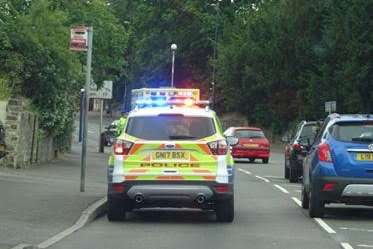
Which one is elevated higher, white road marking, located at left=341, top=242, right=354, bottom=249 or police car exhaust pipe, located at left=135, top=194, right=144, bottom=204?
→ police car exhaust pipe, located at left=135, top=194, right=144, bottom=204

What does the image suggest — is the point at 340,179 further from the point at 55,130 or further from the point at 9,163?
the point at 55,130

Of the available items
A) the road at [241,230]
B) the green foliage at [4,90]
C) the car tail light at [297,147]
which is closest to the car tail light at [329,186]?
the road at [241,230]

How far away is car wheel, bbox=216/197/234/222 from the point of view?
45.1 ft

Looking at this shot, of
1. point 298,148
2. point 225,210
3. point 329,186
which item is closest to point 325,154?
point 329,186

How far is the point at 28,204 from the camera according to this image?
590 inches

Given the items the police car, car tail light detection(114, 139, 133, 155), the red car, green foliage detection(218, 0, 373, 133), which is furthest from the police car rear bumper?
green foliage detection(218, 0, 373, 133)

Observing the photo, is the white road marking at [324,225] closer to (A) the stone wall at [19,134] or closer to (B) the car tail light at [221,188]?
(B) the car tail light at [221,188]

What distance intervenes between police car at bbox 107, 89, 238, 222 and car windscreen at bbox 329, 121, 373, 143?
6.57 feet

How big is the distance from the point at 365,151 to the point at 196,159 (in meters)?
2.84

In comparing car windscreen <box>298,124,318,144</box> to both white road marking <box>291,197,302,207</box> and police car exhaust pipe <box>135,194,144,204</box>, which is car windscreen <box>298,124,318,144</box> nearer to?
white road marking <box>291,197,302,207</box>

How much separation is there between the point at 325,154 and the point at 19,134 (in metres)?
11.2

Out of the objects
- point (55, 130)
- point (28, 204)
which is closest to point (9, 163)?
point (55, 130)

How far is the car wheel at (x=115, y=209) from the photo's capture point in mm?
13680

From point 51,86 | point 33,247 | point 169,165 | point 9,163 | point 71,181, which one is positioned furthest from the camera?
point 51,86
